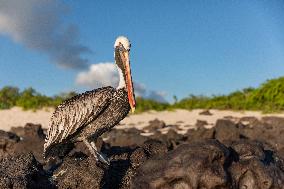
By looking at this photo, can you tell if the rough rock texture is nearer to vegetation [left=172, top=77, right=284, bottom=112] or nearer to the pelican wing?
the pelican wing

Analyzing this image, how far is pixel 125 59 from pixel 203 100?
2259cm

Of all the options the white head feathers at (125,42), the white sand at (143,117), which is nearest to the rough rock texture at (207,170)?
the white head feathers at (125,42)

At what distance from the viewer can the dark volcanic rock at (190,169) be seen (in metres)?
8.19

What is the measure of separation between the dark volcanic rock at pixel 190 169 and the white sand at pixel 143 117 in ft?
49.7

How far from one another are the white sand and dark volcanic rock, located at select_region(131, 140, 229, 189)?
49.7ft

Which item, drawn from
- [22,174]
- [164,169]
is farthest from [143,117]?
[164,169]

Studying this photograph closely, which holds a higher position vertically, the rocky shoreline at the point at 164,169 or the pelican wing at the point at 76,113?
the pelican wing at the point at 76,113

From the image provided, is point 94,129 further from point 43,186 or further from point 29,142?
point 29,142

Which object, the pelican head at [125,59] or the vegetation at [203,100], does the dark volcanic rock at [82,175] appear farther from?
the vegetation at [203,100]

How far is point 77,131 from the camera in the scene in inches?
392

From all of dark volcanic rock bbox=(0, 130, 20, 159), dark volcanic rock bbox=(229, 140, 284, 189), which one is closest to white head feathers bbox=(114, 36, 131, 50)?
dark volcanic rock bbox=(229, 140, 284, 189)

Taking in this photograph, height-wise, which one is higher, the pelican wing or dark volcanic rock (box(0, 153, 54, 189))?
the pelican wing

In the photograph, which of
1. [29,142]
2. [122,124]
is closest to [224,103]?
[122,124]

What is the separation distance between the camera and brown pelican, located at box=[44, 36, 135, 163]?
9789 mm
